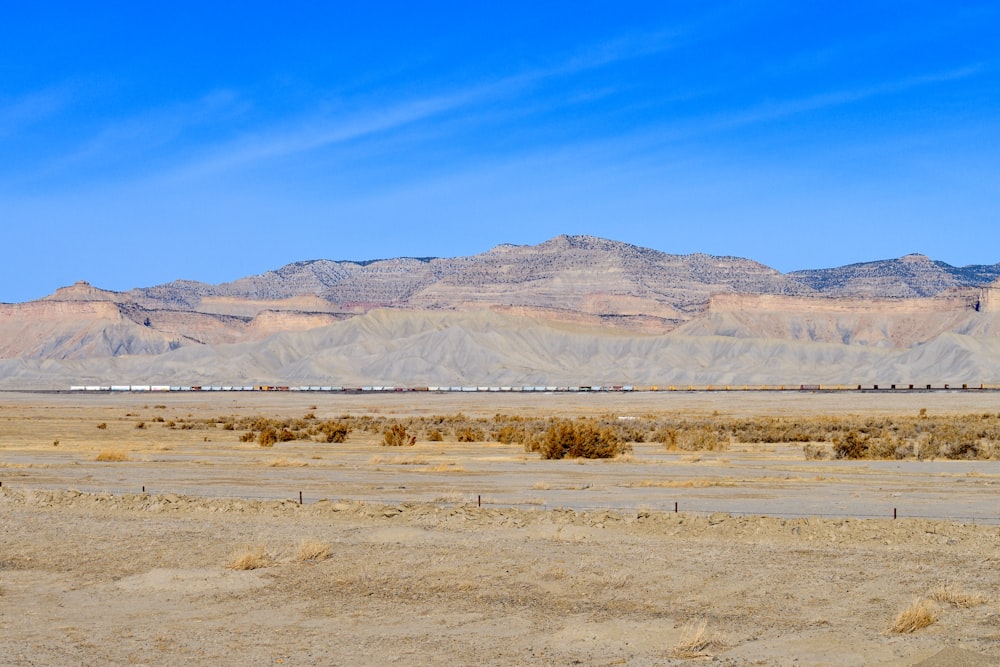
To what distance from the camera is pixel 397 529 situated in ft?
56.7

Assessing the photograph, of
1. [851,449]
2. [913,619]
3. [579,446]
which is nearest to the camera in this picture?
[913,619]

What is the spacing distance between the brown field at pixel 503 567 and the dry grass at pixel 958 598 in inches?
1.6

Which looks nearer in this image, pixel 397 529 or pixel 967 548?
pixel 967 548

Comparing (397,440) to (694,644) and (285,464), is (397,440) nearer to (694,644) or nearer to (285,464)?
(285,464)

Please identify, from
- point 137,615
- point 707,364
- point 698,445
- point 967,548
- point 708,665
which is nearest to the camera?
point 708,665

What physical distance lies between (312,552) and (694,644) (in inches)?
246

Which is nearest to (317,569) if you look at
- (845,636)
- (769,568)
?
(769,568)

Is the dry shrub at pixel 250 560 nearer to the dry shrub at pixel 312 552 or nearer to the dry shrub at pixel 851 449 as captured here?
the dry shrub at pixel 312 552

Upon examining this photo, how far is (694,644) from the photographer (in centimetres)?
1050

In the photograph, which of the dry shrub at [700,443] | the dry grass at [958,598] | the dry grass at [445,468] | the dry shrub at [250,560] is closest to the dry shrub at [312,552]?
the dry shrub at [250,560]

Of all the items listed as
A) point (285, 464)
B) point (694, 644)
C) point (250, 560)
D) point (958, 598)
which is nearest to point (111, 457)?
point (285, 464)

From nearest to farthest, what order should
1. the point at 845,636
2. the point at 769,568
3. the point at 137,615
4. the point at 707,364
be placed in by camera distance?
the point at 845,636 → the point at 137,615 → the point at 769,568 → the point at 707,364

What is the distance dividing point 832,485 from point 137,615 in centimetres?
1689

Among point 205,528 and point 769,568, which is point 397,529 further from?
point 769,568
